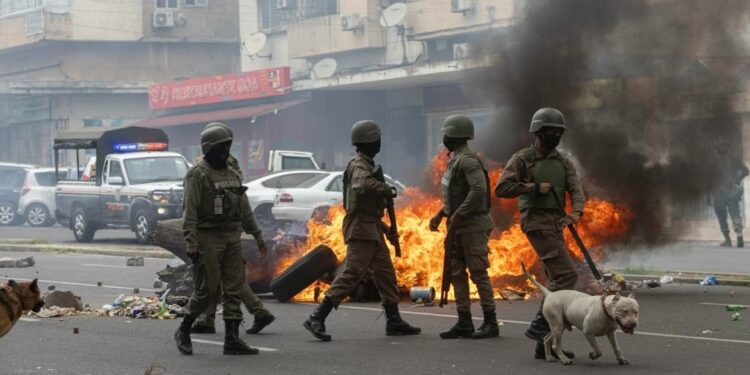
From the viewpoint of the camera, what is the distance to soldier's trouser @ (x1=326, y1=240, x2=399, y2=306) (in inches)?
407

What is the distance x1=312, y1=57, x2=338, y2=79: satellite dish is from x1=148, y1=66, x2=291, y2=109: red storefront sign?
997 millimetres

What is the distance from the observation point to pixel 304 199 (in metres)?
24.6

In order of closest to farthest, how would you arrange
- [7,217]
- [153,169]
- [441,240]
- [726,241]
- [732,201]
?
[441,240] < [732,201] < [726,241] < [153,169] < [7,217]

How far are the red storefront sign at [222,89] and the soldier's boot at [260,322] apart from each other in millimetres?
32484

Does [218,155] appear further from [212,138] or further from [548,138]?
[548,138]

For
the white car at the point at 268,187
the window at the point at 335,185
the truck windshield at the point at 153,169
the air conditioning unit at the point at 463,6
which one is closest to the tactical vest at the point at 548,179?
the white car at the point at 268,187

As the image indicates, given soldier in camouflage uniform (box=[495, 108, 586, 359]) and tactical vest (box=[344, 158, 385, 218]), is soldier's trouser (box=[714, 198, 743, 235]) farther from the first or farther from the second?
soldier in camouflage uniform (box=[495, 108, 586, 359])

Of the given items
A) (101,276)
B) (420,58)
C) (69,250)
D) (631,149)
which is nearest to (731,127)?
(631,149)

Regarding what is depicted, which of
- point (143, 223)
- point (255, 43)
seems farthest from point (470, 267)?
point (255, 43)

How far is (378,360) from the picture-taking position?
9.17 meters

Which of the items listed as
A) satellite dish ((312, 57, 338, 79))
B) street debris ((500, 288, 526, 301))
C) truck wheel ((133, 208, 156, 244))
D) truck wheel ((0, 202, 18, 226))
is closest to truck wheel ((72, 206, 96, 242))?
truck wheel ((133, 208, 156, 244))

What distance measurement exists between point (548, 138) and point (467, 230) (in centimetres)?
112

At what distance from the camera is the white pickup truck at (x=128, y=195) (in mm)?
24625

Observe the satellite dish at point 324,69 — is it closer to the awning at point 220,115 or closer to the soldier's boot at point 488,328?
the awning at point 220,115
